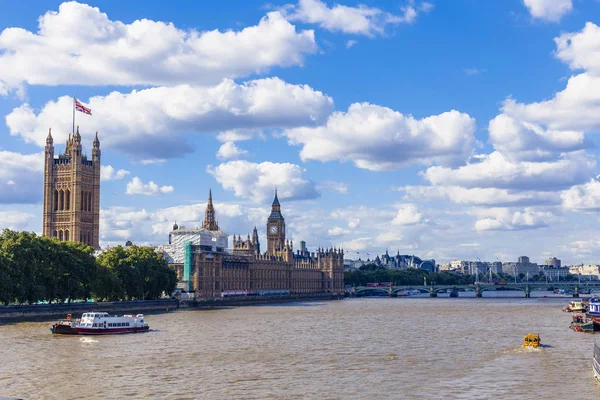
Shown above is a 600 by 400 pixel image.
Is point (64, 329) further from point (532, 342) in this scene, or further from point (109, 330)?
point (532, 342)

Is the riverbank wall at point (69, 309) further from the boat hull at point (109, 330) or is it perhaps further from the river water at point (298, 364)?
the boat hull at point (109, 330)

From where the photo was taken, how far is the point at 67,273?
99.1 metres

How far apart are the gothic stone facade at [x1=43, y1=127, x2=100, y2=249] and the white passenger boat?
10171cm

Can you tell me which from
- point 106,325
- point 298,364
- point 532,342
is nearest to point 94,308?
point 106,325

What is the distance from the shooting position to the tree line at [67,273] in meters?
88.8

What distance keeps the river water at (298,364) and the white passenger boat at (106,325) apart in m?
1.84

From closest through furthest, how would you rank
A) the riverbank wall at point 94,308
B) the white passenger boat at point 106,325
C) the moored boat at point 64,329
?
the moored boat at point 64,329 < the white passenger boat at point 106,325 < the riverbank wall at point 94,308

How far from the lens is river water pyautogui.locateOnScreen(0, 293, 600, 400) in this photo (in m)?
40.9

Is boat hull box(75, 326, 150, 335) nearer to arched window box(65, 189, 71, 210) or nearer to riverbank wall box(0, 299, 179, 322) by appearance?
riverbank wall box(0, 299, 179, 322)

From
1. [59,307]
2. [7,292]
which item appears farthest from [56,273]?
[7,292]

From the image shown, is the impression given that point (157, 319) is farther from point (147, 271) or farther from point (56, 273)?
point (147, 271)

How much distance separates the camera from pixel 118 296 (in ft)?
377

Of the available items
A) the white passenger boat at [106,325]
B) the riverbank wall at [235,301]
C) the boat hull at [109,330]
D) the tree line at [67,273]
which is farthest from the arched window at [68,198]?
the boat hull at [109,330]

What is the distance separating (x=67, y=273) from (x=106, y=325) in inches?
1068
